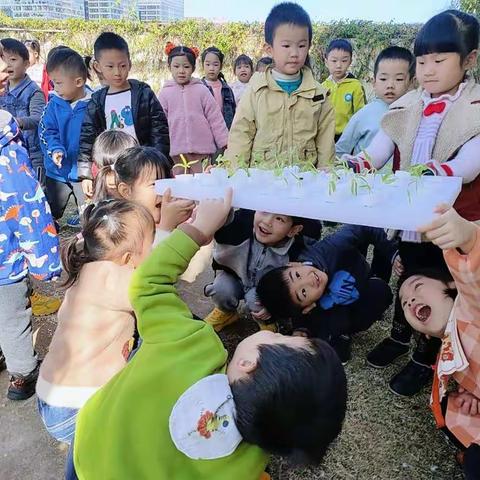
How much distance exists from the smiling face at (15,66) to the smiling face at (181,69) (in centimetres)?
141

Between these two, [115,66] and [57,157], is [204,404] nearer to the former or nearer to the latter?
[115,66]

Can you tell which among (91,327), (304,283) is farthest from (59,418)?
(304,283)

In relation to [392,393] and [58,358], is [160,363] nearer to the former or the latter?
[58,358]

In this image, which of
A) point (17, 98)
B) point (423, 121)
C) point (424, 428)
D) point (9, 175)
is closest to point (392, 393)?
point (424, 428)

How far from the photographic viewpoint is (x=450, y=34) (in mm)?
1737

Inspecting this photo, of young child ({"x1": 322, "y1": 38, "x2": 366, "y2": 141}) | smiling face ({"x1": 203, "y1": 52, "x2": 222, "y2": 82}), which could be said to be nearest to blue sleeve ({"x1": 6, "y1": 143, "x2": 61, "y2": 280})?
young child ({"x1": 322, "y1": 38, "x2": 366, "y2": 141})

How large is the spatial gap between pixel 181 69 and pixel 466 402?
4.12 m

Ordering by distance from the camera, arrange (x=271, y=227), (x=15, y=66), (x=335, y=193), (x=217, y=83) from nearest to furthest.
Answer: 1. (x=335, y=193)
2. (x=271, y=227)
3. (x=15, y=66)
4. (x=217, y=83)

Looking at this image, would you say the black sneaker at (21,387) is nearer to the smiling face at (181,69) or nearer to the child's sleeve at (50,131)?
the child's sleeve at (50,131)

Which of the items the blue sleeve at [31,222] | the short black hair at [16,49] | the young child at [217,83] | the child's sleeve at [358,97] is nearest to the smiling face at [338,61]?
the child's sleeve at [358,97]

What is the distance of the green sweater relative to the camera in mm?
992

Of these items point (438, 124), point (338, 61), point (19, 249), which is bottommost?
point (19, 249)

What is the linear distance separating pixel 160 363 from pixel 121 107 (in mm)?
2637

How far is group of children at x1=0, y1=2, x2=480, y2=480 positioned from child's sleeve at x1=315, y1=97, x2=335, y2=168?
0.01 meters
